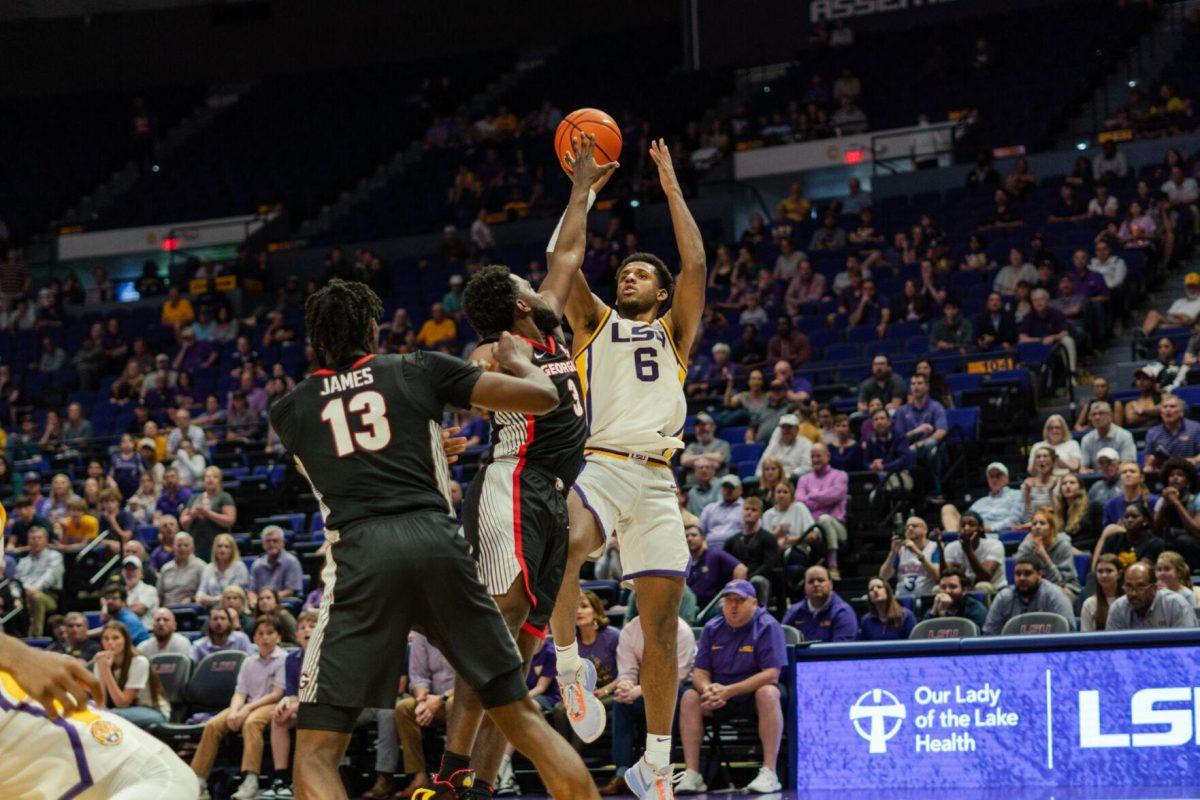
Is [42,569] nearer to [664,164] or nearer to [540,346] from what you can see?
[664,164]

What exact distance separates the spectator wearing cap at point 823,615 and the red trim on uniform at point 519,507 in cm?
580

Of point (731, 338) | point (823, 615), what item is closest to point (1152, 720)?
point (823, 615)

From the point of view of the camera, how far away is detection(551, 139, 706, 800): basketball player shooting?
24.0ft

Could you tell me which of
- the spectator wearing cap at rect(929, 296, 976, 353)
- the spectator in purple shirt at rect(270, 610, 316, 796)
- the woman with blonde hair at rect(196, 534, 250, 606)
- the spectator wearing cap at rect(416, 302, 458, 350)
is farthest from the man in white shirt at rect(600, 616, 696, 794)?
the spectator wearing cap at rect(416, 302, 458, 350)

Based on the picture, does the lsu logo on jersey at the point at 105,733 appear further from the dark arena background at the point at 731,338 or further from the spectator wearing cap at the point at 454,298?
the spectator wearing cap at the point at 454,298

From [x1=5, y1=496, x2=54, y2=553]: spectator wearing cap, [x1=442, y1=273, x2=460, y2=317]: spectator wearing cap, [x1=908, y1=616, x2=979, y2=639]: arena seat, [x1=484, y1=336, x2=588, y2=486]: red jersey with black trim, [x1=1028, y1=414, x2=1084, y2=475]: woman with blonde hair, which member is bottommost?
[x1=908, y1=616, x2=979, y2=639]: arena seat

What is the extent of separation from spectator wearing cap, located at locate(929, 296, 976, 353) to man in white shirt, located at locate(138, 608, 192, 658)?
28.3 feet

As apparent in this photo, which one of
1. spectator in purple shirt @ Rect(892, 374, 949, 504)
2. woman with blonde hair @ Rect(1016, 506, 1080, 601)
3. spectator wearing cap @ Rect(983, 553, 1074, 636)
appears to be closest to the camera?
spectator wearing cap @ Rect(983, 553, 1074, 636)

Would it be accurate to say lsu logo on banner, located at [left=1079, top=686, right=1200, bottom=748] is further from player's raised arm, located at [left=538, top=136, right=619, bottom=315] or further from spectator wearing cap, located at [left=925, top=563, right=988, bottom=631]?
player's raised arm, located at [left=538, top=136, right=619, bottom=315]

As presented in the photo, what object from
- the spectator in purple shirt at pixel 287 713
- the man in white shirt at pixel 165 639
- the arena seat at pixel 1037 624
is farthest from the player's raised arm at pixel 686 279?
the man in white shirt at pixel 165 639

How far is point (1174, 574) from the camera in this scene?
1106 centimetres

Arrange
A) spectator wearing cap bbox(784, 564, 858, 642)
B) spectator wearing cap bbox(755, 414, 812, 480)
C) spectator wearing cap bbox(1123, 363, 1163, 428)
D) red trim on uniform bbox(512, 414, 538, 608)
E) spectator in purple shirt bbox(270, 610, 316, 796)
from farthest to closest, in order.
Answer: spectator wearing cap bbox(755, 414, 812, 480)
spectator wearing cap bbox(1123, 363, 1163, 428)
spectator in purple shirt bbox(270, 610, 316, 796)
spectator wearing cap bbox(784, 564, 858, 642)
red trim on uniform bbox(512, 414, 538, 608)

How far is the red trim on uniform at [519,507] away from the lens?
650cm

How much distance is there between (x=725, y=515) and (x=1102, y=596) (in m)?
3.97
